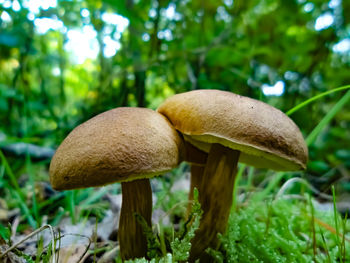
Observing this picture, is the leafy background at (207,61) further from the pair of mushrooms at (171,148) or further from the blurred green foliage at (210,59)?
the pair of mushrooms at (171,148)

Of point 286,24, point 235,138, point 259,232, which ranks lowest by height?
point 259,232

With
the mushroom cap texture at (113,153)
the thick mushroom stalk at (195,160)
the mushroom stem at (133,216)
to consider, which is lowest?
the mushroom stem at (133,216)

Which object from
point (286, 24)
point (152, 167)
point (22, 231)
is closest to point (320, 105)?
point (286, 24)

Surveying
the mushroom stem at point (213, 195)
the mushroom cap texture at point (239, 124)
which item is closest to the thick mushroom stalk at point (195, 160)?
the mushroom stem at point (213, 195)

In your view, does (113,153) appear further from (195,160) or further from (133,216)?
(195,160)

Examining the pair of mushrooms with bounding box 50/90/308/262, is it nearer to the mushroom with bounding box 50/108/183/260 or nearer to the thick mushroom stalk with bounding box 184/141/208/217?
the mushroom with bounding box 50/108/183/260

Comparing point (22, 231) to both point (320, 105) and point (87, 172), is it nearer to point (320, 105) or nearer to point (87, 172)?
point (87, 172)

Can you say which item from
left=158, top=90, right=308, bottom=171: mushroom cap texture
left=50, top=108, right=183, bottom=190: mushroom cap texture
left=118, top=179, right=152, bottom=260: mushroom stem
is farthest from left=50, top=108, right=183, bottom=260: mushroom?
left=118, top=179, right=152, bottom=260: mushroom stem
